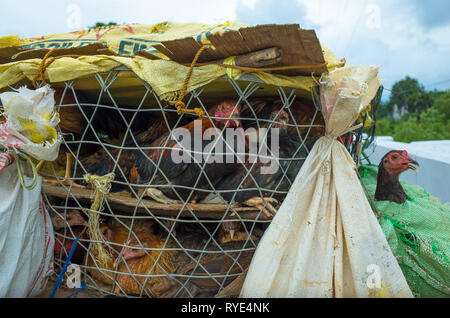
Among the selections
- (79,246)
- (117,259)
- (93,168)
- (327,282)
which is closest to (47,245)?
(79,246)

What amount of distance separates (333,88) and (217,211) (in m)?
0.97

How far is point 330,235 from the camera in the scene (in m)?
1.64

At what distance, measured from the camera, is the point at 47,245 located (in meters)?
1.89

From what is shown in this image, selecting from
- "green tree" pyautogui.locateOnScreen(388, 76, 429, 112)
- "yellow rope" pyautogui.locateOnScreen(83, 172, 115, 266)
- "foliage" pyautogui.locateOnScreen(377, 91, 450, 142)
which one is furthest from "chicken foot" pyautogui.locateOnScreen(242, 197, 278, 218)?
"green tree" pyautogui.locateOnScreen(388, 76, 429, 112)

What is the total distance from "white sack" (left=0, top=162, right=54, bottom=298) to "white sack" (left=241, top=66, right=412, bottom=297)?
1199mm

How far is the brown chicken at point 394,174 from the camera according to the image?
7.84 ft

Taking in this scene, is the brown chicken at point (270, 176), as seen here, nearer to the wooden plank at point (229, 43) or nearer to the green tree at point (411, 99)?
the wooden plank at point (229, 43)

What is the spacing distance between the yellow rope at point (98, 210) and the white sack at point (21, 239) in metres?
0.26

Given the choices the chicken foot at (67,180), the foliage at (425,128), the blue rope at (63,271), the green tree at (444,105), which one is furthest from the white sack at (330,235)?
the green tree at (444,105)

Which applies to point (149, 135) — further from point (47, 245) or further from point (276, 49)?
point (276, 49)

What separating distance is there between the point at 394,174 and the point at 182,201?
1.67 metres

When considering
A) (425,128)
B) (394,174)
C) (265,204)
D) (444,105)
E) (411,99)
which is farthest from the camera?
(411,99)

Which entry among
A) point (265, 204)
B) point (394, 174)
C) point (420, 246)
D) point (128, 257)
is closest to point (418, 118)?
point (394, 174)

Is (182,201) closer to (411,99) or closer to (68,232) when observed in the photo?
(68,232)
